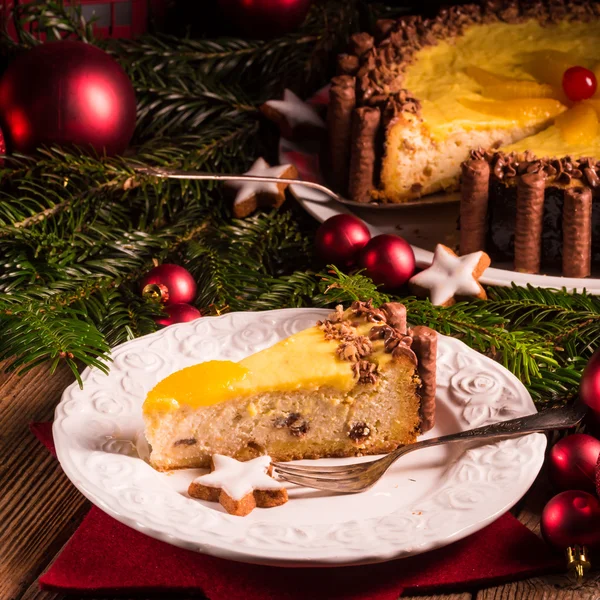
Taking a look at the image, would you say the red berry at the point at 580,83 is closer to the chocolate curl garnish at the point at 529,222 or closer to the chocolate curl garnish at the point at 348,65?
the chocolate curl garnish at the point at 529,222

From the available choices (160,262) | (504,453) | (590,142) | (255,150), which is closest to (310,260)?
(160,262)

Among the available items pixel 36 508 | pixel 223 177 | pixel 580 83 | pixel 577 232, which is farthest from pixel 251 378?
pixel 580 83

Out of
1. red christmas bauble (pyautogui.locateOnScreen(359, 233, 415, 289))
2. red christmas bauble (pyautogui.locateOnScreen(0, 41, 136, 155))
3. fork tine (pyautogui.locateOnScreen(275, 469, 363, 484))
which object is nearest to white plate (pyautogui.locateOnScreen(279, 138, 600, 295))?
red christmas bauble (pyautogui.locateOnScreen(359, 233, 415, 289))

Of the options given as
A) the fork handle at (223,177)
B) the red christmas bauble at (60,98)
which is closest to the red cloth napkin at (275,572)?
the fork handle at (223,177)

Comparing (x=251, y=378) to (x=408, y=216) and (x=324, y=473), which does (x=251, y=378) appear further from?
(x=408, y=216)

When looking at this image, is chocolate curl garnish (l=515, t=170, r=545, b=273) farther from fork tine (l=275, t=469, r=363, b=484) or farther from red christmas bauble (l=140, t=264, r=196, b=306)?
fork tine (l=275, t=469, r=363, b=484)

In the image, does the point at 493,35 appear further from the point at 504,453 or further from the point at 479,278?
the point at 504,453
